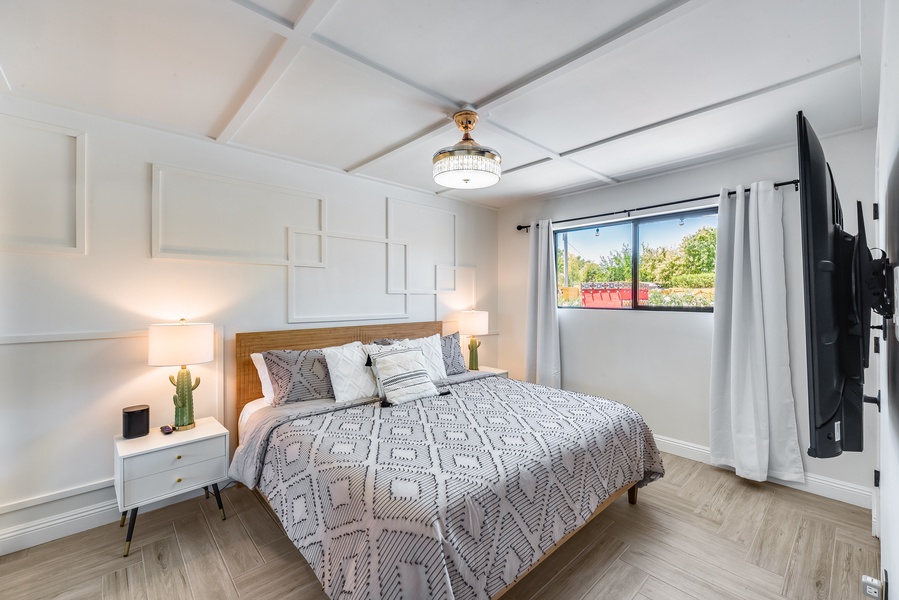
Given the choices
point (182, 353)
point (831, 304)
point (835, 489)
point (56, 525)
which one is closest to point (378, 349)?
point (182, 353)

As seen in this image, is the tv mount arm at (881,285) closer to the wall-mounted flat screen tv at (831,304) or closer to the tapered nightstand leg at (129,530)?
the wall-mounted flat screen tv at (831,304)

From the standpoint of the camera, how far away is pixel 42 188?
2.21 m

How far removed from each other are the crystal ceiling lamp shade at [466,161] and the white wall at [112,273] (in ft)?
4.97

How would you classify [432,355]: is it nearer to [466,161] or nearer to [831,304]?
[466,161]

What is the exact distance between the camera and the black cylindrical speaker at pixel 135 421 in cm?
229

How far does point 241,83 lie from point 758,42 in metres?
2.43

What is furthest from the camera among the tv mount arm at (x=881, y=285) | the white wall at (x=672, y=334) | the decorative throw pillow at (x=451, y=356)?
the decorative throw pillow at (x=451, y=356)

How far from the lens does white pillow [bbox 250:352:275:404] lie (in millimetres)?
2752

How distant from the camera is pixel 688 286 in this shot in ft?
11.3

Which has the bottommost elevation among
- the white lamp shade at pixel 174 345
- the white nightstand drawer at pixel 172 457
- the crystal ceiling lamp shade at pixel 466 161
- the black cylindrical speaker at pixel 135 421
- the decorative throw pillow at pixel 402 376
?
the white nightstand drawer at pixel 172 457

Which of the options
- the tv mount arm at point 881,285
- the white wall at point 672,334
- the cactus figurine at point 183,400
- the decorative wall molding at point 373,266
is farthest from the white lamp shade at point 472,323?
the tv mount arm at point 881,285

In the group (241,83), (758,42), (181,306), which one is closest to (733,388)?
(758,42)

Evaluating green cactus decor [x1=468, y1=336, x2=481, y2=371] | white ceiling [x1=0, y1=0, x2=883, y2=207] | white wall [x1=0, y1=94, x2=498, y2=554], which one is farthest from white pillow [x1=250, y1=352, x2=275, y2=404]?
green cactus decor [x1=468, y1=336, x2=481, y2=371]

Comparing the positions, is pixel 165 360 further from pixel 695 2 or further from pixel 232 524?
pixel 695 2
